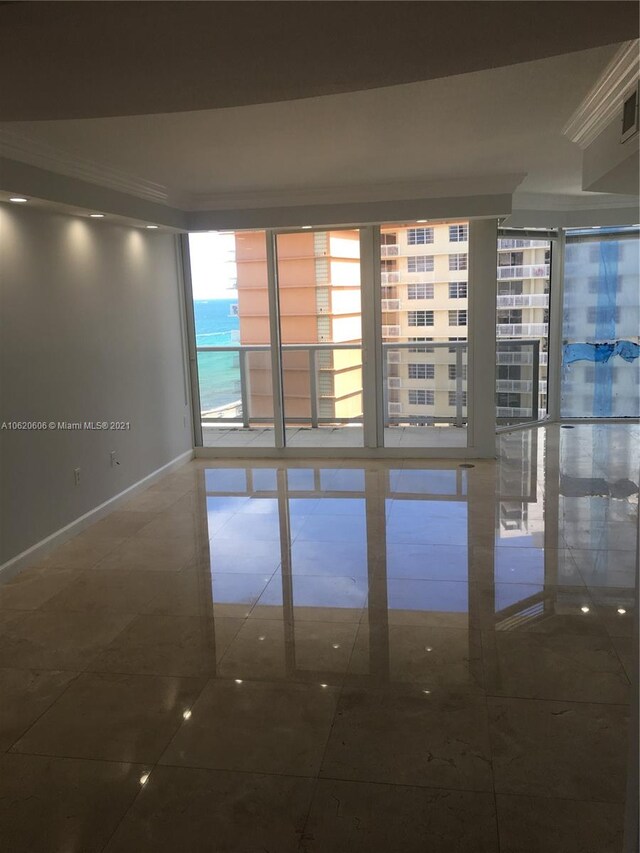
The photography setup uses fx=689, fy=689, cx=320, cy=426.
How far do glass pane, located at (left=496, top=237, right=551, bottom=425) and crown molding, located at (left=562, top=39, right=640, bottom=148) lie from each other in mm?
3237

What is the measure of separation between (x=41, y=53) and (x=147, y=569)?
310 cm

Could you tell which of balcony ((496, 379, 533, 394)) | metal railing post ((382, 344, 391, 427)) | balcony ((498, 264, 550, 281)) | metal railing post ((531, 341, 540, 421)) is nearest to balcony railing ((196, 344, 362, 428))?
metal railing post ((382, 344, 391, 427))

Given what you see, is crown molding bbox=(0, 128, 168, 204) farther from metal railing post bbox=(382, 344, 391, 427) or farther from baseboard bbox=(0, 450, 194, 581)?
metal railing post bbox=(382, 344, 391, 427)

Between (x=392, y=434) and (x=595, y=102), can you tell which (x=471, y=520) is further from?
(x=595, y=102)

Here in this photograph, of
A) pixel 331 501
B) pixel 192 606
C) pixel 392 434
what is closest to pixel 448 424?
pixel 392 434

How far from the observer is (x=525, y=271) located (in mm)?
→ 7934

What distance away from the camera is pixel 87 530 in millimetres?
5035

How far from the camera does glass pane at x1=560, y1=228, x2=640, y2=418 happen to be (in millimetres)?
8141

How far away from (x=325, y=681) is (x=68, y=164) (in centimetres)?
347

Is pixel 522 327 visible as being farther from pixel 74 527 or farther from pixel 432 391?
pixel 74 527

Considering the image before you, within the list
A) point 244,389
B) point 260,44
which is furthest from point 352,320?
point 260,44

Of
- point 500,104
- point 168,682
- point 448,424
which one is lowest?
point 168,682

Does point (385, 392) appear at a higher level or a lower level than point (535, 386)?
higher

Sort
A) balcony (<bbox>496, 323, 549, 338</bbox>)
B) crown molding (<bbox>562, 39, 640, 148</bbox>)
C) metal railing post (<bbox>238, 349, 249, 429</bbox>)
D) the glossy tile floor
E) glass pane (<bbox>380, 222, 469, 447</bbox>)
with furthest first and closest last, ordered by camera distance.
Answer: balcony (<bbox>496, 323, 549, 338</bbox>) < metal railing post (<bbox>238, 349, 249, 429</bbox>) < glass pane (<bbox>380, 222, 469, 447</bbox>) < crown molding (<bbox>562, 39, 640, 148</bbox>) < the glossy tile floor
